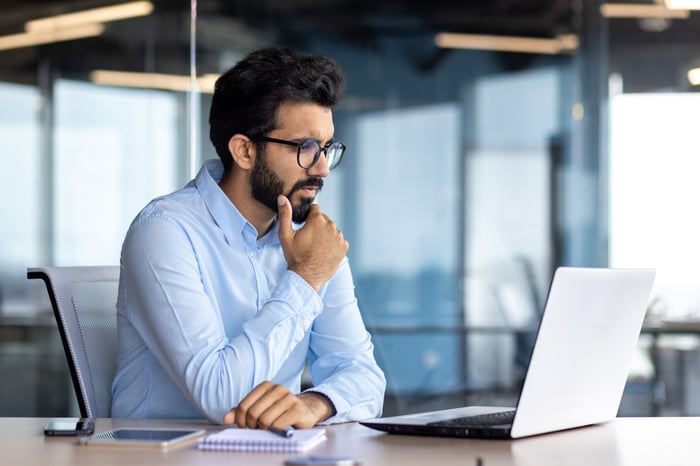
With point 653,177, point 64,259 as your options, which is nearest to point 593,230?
point 653,177

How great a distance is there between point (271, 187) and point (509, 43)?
3034mm

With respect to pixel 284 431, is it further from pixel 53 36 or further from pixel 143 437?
pixel 53 36

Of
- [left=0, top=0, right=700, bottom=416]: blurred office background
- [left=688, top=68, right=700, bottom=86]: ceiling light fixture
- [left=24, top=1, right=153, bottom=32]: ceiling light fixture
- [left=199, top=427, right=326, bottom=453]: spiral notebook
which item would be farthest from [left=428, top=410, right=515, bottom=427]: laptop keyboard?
[left=24, top=1, right=153, bottom=32]: ceiling light fixture

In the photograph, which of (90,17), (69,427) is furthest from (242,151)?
(90,17)

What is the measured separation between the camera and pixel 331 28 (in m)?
5.13

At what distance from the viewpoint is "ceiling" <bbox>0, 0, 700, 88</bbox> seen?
507cm

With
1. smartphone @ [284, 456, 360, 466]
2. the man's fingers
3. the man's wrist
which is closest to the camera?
smartphone @ [284, 456, 360, 466]

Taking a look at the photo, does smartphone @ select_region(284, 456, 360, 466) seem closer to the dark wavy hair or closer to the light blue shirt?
the light blue shirt

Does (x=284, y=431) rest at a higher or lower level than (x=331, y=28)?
lower

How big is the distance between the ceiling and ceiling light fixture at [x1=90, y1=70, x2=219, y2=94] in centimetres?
4

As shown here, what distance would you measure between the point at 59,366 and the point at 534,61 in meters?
2.77

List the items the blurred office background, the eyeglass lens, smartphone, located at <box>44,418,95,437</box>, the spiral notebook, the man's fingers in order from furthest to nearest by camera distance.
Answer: the blurred office background < the eyeglass lens < the man's fingers < smartphone, located at <box>44,418,95,437</box> < the spiral notebook

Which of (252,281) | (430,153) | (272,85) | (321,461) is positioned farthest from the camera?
(430,153)

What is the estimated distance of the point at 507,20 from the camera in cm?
513
